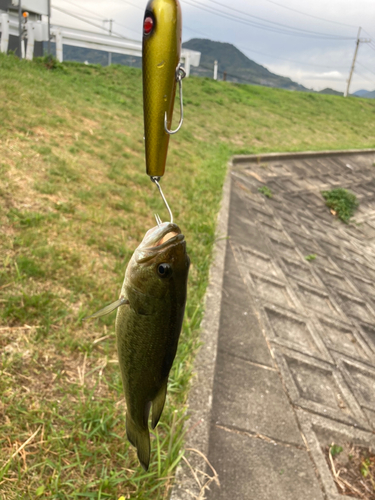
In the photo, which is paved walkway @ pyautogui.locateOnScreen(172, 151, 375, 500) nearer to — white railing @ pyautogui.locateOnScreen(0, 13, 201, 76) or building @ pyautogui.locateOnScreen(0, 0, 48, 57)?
white railing @ pyautogui.locateOnScreen(0, 13, 201, 76)

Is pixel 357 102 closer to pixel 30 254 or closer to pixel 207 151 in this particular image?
pixel 207 151

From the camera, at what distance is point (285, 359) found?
12.8 ft

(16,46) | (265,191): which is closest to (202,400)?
(265,191)

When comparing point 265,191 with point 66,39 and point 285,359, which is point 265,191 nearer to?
point 285,359

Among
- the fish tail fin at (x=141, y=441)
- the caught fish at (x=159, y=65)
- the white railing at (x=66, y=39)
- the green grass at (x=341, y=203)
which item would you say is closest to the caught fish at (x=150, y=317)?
the fish tail fin at (x=141, y=441)

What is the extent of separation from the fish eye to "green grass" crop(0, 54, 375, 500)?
162 cm

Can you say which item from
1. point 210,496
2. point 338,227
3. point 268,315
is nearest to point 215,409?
point 210,496

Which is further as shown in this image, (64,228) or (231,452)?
(64,228)

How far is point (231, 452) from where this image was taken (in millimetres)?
2744

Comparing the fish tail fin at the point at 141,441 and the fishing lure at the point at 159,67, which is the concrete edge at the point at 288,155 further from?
the fish tail fin at the point at 141,441

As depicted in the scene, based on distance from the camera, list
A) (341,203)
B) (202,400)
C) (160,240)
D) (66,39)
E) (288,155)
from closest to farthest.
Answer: (160,240) → (202,400) → (341,203) → (288,155) → (66,39)

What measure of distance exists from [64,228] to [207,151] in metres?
6.94

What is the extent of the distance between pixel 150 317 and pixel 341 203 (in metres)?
11.1

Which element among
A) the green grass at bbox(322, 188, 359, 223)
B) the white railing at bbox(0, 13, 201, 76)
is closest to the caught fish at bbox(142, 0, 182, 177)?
the green grass at bbox(322, 188, 359, 223)
